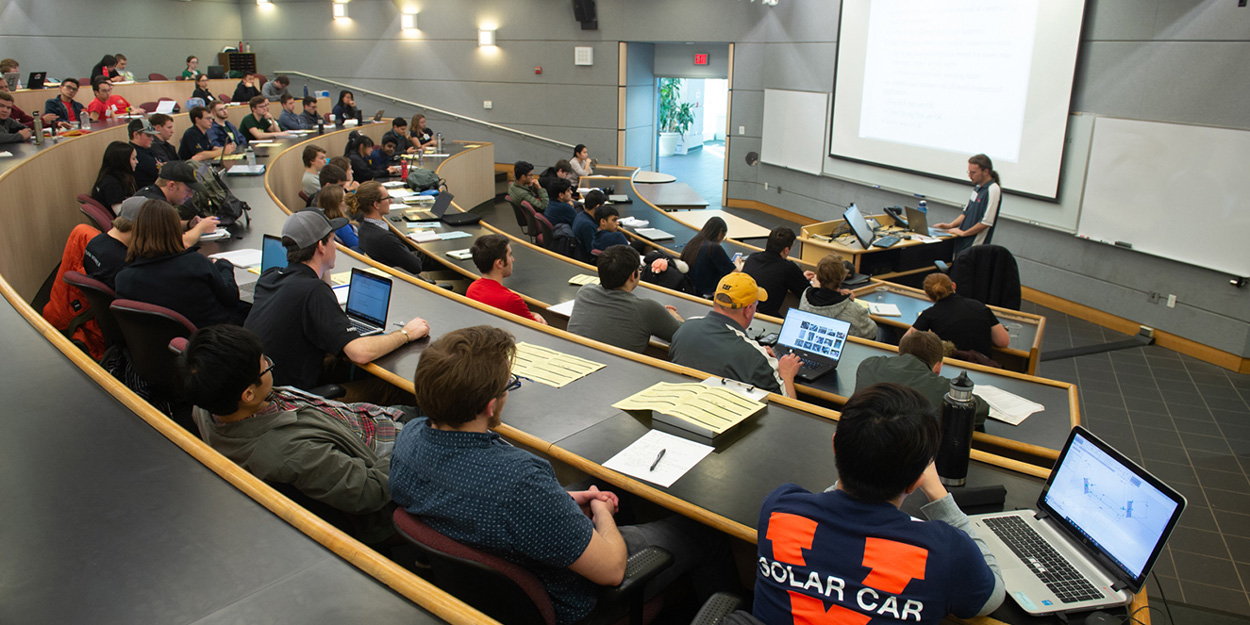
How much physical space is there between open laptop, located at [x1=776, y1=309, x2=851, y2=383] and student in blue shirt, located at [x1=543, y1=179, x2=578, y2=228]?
385 centimetres

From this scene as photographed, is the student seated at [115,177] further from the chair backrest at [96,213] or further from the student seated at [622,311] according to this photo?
the student seated at [622,311]

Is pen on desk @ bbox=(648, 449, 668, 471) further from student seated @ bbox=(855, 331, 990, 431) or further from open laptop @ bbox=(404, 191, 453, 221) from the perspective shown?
open laptop @ bbox=(404, 191, 453, 221)

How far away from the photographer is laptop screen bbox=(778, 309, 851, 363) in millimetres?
3568

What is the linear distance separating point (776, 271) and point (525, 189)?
380 centimetres

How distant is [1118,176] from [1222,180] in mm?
809

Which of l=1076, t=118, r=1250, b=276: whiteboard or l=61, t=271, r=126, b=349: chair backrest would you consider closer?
l=61, t=271, r=126, b=349: chair backrest

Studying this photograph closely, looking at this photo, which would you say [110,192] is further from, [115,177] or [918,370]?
[918,370]

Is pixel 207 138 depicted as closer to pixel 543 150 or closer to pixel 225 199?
pixel 225 199

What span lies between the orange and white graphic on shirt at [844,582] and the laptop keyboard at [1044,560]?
539 mm

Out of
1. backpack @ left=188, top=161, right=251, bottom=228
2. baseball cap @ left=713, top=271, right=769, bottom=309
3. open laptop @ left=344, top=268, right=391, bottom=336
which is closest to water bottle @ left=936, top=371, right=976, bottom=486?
baseball cap @ left=713, top=271, right=769, bottom=309

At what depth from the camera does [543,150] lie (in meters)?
13.4

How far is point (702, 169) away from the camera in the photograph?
1541cm

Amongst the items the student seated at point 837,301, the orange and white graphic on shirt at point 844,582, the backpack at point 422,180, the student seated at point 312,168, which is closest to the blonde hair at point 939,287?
the student seated at point 837,301

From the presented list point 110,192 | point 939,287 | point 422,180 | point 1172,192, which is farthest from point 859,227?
point 110,192
